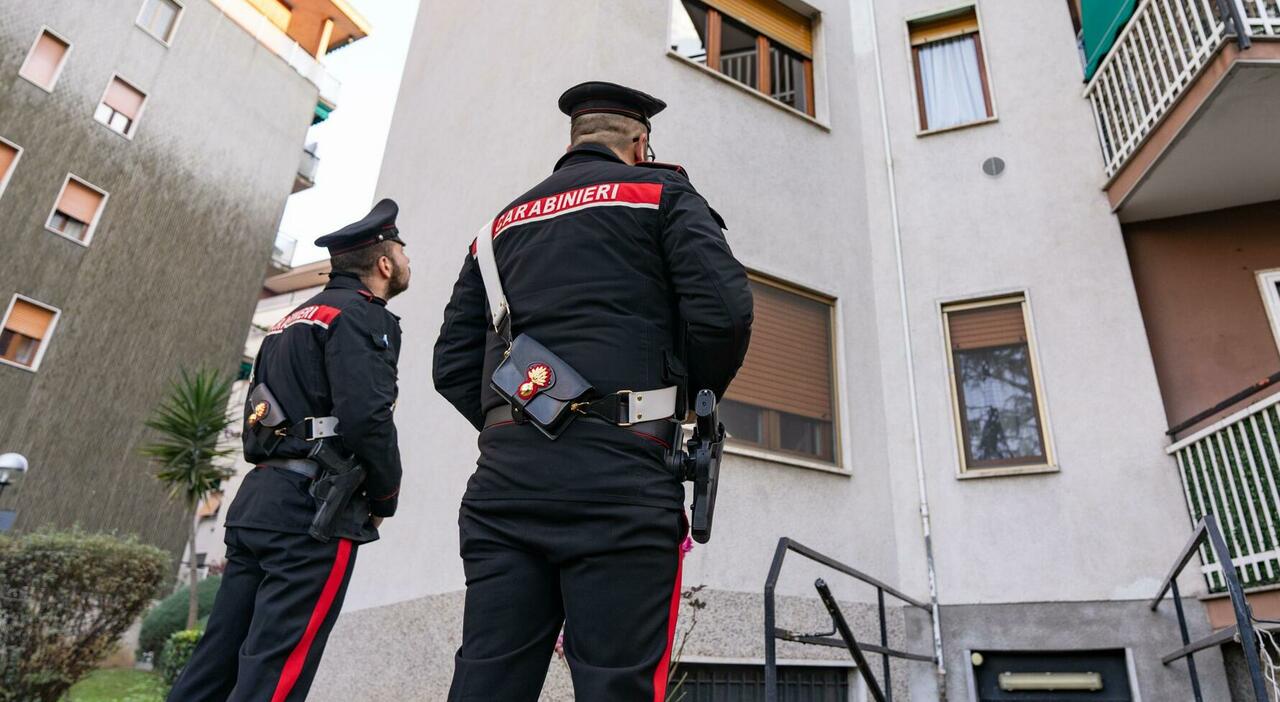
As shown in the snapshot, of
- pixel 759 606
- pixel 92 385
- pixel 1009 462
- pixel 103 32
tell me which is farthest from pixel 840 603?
pixel 103 32

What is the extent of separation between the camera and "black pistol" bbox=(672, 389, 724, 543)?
1780mm

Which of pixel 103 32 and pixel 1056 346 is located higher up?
pixel 103 32

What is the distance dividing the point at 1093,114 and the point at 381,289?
6.55m

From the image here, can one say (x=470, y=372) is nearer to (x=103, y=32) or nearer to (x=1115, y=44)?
(x=1115, y=44)

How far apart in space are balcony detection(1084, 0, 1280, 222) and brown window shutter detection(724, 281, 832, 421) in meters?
2.69

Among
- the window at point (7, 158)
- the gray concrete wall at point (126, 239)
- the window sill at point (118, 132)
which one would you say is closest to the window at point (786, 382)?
the gray concrete wall at point (126, 239)

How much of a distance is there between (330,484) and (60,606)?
21.0ft

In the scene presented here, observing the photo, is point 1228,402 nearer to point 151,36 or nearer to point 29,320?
point 29,320

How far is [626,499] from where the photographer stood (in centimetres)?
162

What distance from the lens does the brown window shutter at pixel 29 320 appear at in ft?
50.8

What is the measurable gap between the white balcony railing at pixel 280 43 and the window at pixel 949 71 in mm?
19721

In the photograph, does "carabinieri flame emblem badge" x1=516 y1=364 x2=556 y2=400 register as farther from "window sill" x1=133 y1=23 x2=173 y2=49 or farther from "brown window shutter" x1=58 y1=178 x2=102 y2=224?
"window sill" x1=133 y1=23 x2=173 y2=49

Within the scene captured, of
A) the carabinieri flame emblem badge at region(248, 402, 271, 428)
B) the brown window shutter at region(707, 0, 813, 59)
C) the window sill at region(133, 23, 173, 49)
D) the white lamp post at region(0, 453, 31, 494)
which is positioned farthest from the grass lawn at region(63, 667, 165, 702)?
the window sill at region(133, 23, 173, 49)

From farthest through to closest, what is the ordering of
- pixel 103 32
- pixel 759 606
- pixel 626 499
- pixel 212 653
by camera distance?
pixel 103 32 < pixel 759 606 < pixel 212 653 < pixel 626 499
